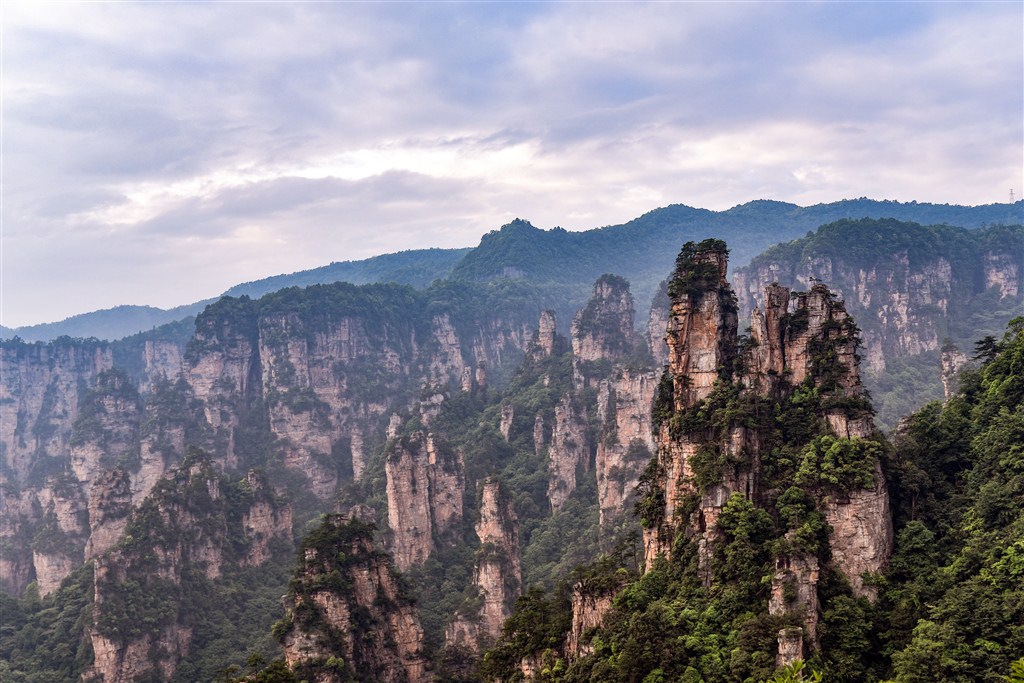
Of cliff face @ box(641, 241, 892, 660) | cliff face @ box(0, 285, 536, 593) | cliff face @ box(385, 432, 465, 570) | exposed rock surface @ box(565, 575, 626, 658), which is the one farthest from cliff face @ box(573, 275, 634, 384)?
exposed rock surface @ box(565, 575, 626, 658)

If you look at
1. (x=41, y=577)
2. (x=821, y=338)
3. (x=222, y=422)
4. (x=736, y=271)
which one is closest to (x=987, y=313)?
(x=736, y=271)

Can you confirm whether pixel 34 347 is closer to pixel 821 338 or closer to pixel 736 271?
pixel 736 271

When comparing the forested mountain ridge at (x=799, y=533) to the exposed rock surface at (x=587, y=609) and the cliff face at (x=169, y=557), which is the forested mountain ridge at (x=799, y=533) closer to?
the exposed rock surface at (x=587, y=609)

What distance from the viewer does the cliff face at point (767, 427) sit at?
109 ft

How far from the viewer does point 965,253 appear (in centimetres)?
12838

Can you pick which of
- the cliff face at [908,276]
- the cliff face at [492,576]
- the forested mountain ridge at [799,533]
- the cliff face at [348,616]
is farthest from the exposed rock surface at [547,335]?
the forested mountain ridge at [799,533]

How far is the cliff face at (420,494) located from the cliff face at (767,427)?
139 ft

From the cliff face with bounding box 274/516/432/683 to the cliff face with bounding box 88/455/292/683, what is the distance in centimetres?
2403

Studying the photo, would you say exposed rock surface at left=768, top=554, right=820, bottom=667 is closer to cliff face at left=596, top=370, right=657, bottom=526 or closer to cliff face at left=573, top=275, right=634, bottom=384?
cliff face at left=596, top=370, right=657, bottom=526

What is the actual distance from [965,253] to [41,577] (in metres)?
139

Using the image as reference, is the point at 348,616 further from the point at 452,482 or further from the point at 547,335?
the point at 547,335

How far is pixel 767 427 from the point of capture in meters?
37.5

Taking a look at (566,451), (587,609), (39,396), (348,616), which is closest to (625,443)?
(566,451)

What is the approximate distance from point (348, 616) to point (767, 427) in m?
26.0
